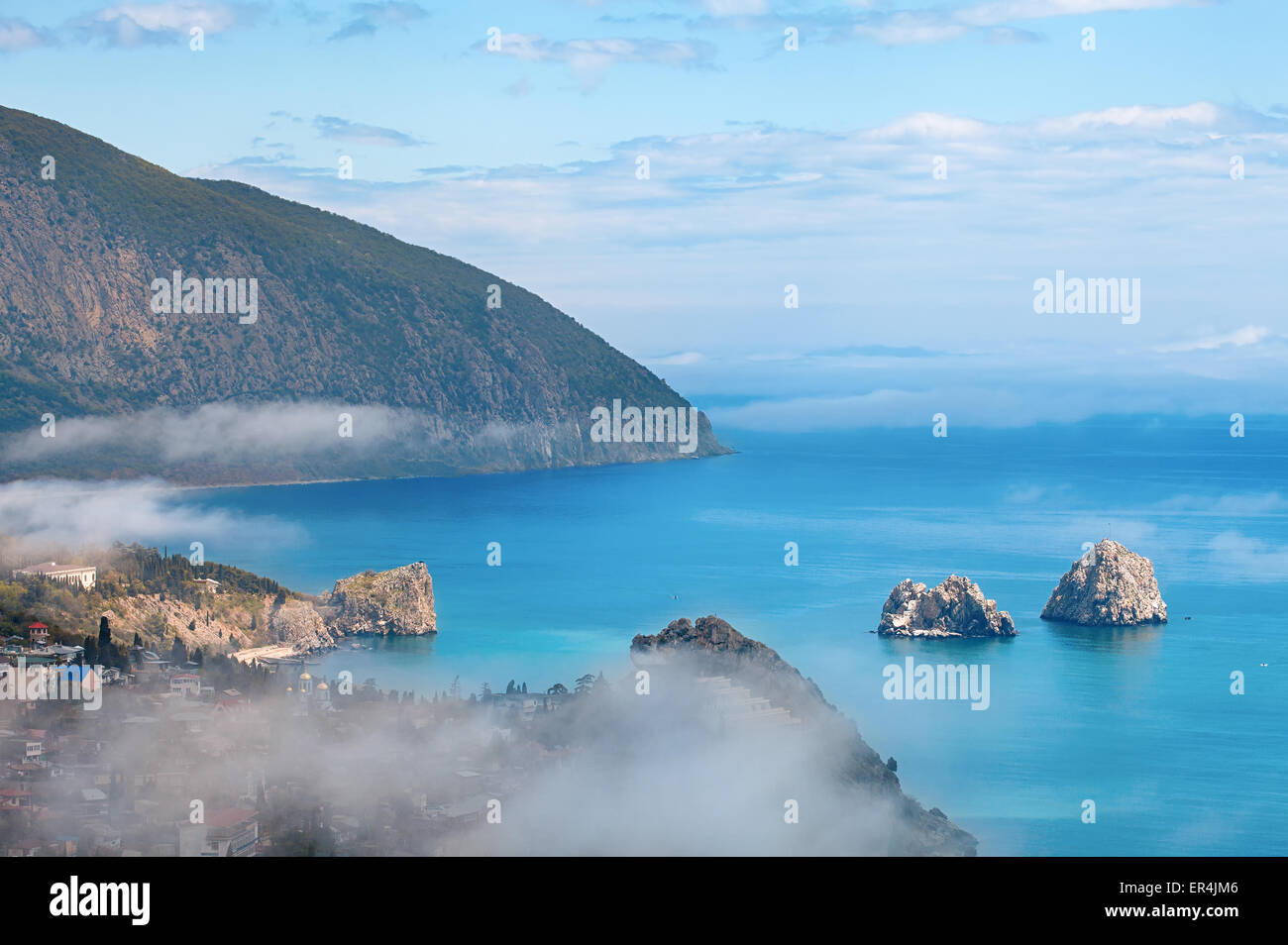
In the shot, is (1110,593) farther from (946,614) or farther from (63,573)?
(63,573)

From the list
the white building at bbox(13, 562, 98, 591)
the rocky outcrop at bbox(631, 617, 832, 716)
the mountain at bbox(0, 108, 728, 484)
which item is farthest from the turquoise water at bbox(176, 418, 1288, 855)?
the mountain at bbox(0, 108, 728, 484)

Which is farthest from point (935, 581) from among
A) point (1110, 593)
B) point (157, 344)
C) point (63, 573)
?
point (157, 344)

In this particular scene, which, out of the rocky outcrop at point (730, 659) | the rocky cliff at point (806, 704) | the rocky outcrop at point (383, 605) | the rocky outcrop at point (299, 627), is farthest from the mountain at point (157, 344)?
the rocky cliff at point (806, 704)

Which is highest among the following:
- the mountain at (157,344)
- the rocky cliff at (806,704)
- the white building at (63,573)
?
the mountain at (157,344)

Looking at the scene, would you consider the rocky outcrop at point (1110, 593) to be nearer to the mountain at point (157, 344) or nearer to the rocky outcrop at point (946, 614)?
the rocky outcrop at point (946, 614)

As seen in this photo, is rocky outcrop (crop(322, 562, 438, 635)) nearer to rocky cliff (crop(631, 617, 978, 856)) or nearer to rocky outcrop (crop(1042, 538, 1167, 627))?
rocky cliff (crop(631, 617, 978, 856))

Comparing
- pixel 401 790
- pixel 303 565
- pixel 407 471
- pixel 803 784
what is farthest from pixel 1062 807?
pixel 407 471
